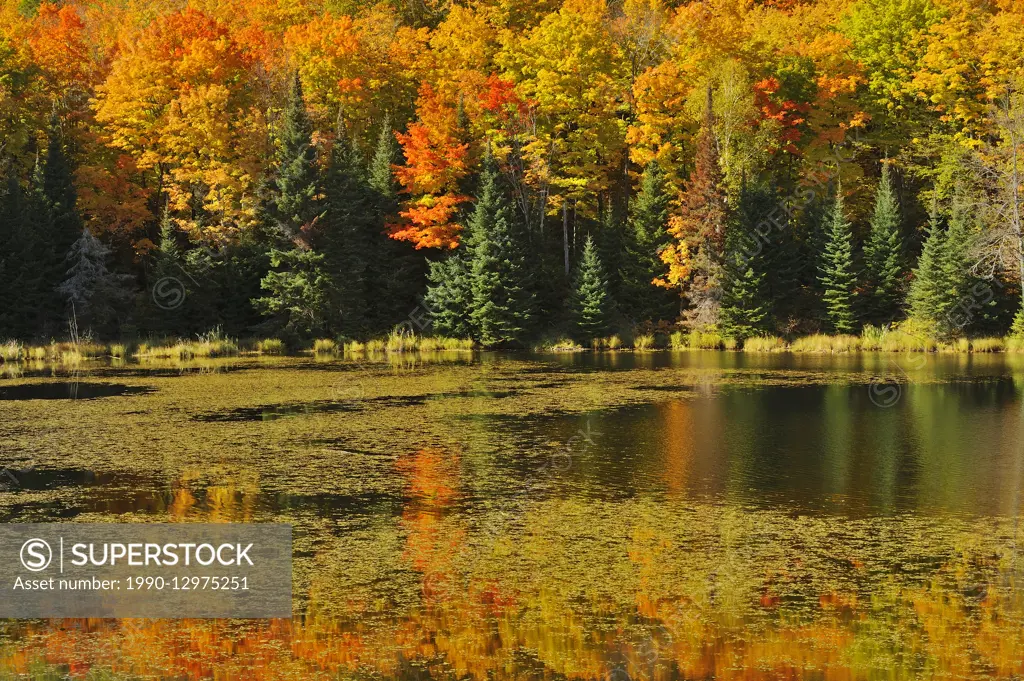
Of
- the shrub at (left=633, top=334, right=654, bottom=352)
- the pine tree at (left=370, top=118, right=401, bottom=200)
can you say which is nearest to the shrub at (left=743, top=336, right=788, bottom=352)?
the shrub at (left=633, top=334, right=654, bottom=352)

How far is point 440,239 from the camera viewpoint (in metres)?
55.9

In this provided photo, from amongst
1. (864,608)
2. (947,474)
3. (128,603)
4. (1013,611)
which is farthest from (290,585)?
(947,474)

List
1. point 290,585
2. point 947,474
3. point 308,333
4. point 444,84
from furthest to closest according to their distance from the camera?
point 444,84 < point 308,333 < point 947,474 < point 290,585

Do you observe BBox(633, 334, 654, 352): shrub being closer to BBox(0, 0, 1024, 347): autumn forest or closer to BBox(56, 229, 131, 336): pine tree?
BBox(0, 0, 1024, 347): autumn forest

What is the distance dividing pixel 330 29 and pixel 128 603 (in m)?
57.5

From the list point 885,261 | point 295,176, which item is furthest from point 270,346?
point 885,261

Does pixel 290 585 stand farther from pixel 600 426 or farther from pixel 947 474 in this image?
pixel 600 426

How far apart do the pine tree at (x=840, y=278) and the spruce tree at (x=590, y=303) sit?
11.2 metres

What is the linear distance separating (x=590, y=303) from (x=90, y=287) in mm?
22785

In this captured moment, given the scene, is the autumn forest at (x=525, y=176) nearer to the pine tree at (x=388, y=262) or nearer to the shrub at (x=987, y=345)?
the pine tree at (x=388, y=262)

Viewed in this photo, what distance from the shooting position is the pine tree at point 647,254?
5769 centimetres

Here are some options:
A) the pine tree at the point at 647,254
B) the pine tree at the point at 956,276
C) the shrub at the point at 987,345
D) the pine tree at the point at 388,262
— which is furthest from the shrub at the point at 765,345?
the pine tree at the point at 388,262

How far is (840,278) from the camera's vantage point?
5581cm

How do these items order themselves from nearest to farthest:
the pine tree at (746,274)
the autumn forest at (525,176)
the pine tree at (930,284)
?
the pine tree at (930,284)
the autumn forest at (525,176)
the pine tree at (746,274)
